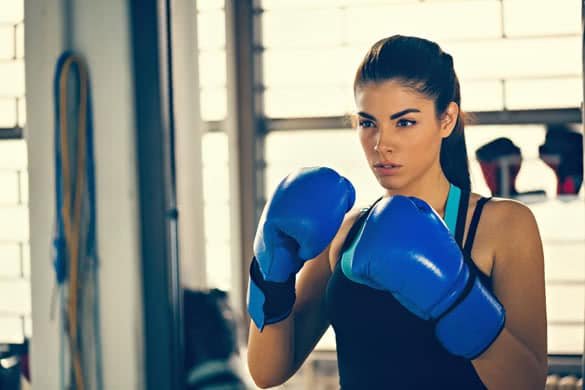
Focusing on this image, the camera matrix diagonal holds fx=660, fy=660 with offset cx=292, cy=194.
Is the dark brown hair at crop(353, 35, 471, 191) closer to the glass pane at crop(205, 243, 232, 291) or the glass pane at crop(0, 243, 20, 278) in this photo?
the glass pane at crop(205, 243, 232, 291)

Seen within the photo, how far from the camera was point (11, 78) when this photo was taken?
8.93 ft

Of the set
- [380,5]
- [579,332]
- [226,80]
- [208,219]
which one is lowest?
[579,332]

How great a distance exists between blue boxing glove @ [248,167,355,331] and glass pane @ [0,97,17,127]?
1.92 meters

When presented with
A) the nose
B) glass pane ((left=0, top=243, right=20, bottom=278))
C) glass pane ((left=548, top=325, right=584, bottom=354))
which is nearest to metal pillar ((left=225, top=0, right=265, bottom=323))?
glass pane ((left=0, top=243, right=20, bottom=278))

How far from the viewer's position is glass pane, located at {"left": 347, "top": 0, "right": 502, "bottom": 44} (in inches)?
102

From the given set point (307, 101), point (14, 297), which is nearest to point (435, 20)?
point (307, 101)

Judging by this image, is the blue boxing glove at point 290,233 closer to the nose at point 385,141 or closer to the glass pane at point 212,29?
the nose at point 385,141

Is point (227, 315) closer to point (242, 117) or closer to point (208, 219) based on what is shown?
point (208, 219)

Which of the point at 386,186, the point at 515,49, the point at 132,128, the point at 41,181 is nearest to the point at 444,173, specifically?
the point at 386,186

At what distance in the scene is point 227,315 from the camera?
2109 millimetres

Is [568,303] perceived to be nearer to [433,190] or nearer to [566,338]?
[566,338]

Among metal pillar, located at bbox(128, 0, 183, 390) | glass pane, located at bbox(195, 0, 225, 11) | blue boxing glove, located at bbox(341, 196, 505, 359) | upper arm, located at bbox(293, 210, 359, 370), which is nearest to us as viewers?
blue boxing glove, located at bbox(341, 196, 505, 359)

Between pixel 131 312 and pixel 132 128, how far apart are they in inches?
21.3

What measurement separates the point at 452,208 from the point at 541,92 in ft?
5.20
